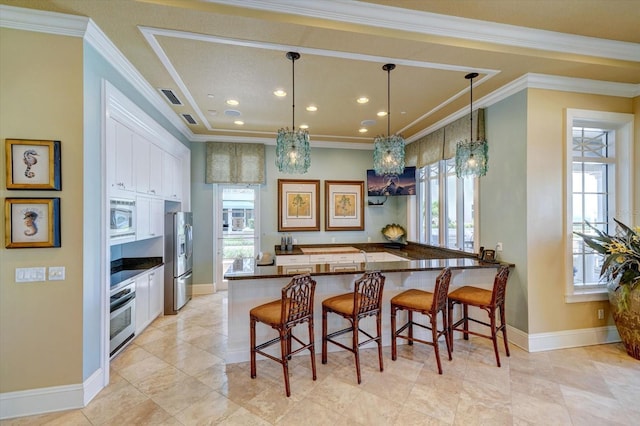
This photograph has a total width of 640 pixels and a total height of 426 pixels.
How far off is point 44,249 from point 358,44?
3.11 metres

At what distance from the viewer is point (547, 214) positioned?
3348mm

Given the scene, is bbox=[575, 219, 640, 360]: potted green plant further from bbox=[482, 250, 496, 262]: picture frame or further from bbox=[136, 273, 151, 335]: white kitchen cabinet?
bbox=[136, 273, 151, 335]: white kitchen cabinet

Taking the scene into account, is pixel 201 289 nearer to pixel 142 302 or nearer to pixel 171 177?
pixel 142 302

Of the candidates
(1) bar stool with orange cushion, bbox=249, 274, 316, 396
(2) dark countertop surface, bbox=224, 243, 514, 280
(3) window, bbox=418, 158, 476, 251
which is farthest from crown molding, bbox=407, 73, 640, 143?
(1) bar stool with orange cushion, bbox=249, 274, 316, 396

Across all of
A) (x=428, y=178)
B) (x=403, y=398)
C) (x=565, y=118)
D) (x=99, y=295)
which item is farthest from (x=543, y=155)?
(x=99, y=295)

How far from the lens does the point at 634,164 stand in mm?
3545

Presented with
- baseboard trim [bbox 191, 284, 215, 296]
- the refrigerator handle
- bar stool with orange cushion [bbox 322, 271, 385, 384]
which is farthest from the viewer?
baseboard trim [bbox 191, 284, 215, 296]

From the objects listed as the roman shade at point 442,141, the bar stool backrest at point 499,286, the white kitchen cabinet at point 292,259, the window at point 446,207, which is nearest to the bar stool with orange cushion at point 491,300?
the bar stool backrest at point 499,286

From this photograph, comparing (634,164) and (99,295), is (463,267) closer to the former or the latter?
(634,164)

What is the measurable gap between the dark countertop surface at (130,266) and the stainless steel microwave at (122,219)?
460 millimetres

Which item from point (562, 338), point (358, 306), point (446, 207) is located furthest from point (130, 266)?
point (562, 338)

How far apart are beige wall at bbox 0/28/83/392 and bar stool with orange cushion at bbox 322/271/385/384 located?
2.12 m

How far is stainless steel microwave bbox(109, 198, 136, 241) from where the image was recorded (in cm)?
296

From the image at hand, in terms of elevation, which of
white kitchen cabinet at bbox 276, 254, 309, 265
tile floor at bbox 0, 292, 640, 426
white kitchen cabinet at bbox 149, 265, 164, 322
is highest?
white kitchen cabinet at bbox 276, 254, 309, 265
